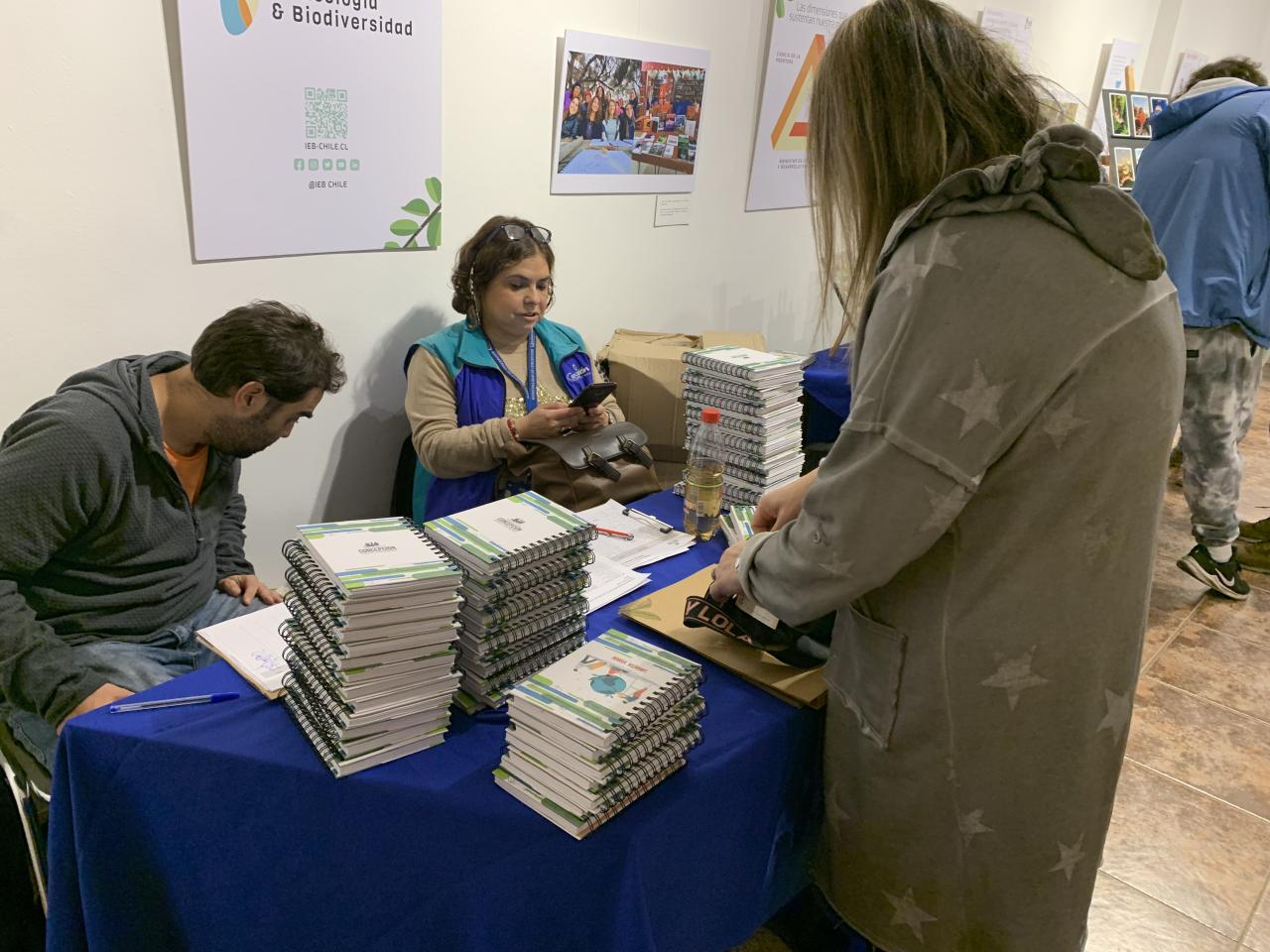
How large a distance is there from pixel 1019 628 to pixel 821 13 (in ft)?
10.9

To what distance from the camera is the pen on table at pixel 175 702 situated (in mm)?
1213

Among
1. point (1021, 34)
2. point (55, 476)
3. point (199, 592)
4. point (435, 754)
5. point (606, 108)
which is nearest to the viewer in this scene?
point (435, 754)

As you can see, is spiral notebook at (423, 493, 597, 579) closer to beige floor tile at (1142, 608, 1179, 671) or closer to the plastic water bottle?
the plastic water bottle

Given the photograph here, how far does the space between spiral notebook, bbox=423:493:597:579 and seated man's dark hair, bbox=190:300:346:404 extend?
1.92 feet

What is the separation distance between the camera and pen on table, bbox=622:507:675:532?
6.26ft

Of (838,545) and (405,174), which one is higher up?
(405,174)

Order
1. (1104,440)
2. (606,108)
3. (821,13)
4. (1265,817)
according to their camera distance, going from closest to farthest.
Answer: (1104,440) → (1265,817) → (606,108) → (821,13)

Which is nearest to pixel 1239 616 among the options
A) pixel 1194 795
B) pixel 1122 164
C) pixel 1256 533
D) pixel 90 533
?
pixel 1256 533

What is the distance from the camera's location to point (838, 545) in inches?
39.4

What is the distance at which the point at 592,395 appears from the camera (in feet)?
7.18

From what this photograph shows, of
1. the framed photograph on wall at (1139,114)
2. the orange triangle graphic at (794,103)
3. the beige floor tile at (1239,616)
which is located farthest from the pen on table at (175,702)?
the framed photograph on wall at (1139,114)

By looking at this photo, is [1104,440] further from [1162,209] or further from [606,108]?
[1162,209]

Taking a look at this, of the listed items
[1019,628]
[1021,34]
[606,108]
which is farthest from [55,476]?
[1021,34]

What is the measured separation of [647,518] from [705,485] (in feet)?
0.50
